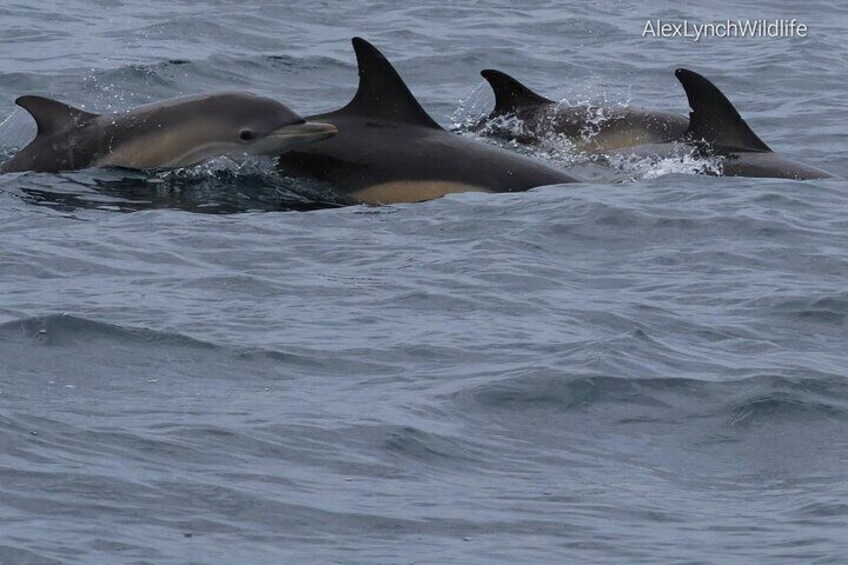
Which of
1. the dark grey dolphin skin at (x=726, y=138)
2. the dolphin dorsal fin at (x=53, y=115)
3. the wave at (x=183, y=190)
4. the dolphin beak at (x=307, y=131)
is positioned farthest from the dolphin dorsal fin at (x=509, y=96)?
the dolphin dorsal fin at (x=53, y=115)

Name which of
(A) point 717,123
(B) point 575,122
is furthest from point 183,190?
(A) point 717,123

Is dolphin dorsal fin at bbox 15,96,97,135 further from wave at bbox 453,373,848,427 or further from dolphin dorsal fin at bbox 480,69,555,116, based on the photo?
wave at bbox 453,373,848,427

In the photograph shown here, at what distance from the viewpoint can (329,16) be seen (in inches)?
973

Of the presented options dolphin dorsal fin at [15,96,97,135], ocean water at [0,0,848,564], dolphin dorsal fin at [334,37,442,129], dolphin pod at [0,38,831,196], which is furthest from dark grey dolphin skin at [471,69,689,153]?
dolphin dorsal fin at [15,96,97,135]

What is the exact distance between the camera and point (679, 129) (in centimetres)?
1636

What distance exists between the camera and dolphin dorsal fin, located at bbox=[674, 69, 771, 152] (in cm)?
1526

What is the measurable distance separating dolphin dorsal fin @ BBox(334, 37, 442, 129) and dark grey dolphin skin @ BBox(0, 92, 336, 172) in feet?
1.40

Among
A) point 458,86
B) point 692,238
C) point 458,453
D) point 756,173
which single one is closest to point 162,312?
point 458,453

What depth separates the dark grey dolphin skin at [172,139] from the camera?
13898 mm

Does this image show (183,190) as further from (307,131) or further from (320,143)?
(320,143)

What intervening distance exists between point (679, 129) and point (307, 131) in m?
3.97

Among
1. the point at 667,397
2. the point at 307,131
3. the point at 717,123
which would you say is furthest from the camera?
the point at 717,123

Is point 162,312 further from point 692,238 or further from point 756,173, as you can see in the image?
point 756,173

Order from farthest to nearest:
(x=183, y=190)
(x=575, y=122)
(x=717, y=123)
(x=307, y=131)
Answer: (x=575, y=122), (x=717, y=123), (x=307, y=131), (x=183, y=190)
